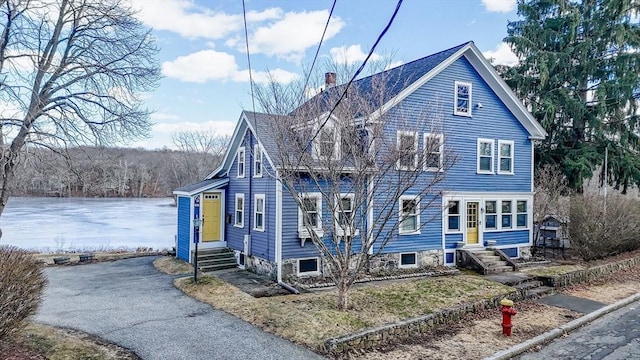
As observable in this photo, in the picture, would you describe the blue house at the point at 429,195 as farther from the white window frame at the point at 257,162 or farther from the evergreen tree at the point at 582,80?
the evergreen tree at the point at 582,80

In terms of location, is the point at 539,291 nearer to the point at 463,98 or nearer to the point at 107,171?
the point at 463,98

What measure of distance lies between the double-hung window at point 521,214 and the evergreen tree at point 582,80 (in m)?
4.45

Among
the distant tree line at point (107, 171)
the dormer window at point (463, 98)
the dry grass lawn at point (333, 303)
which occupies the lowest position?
the dry grass lawn at point (333, 303)

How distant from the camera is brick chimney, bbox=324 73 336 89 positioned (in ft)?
33.8

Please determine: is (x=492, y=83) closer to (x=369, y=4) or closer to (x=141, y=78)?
(x=369, y=4)

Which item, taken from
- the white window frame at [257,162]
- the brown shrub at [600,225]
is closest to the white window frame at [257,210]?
the white window frame at [257,162]

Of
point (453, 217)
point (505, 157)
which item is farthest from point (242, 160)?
point (505, 157)

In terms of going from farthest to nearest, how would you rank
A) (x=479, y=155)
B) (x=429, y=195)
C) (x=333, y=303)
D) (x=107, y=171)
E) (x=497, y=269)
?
1. (x=107, y=171)
2. (x=479, y=155)
3. (x=429, y=195)
4. (x=497, y=269)
5. (x=333, y=303)

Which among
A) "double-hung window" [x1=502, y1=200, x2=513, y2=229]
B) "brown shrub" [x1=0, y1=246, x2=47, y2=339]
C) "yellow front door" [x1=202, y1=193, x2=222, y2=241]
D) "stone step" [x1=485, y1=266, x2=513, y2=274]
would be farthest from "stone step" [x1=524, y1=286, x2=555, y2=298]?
"brown shrub" [x1=0, y1=246, x2=47, y2=339]

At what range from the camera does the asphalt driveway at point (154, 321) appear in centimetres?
689

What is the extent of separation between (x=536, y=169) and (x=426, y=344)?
16.3 m

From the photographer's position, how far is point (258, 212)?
44.2ft

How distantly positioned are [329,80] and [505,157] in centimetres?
961

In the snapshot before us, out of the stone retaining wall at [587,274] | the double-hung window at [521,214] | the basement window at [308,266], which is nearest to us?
the stone retaining wall at [587,274]
